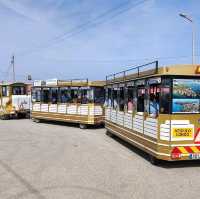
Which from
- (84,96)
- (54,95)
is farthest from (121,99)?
(54,95)

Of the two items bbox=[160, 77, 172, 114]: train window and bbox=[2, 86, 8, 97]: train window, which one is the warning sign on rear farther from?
bbox=[2, 86, 8, 97]: train window

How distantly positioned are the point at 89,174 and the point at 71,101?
38.0 feet

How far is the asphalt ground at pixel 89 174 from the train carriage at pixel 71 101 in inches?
235

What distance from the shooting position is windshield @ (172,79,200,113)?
827 cm

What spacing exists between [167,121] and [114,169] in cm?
170

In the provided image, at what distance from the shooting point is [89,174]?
766 centimetres

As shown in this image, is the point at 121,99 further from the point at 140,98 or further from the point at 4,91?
the point at 4,91

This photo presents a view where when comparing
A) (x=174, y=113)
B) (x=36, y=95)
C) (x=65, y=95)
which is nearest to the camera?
(x=174, y=113)

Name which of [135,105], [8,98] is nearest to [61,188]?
[135,105]

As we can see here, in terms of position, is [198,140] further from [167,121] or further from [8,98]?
[8,98]

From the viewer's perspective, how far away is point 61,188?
6520 mm

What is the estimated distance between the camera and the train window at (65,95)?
63.2 feet

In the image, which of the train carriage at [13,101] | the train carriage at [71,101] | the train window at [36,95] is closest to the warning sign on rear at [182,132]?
the train carriage at [71,101]

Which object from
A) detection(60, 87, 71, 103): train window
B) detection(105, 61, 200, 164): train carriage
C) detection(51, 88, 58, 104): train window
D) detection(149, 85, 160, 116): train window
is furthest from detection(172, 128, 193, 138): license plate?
detection(51, 88, 58, 104): train window
